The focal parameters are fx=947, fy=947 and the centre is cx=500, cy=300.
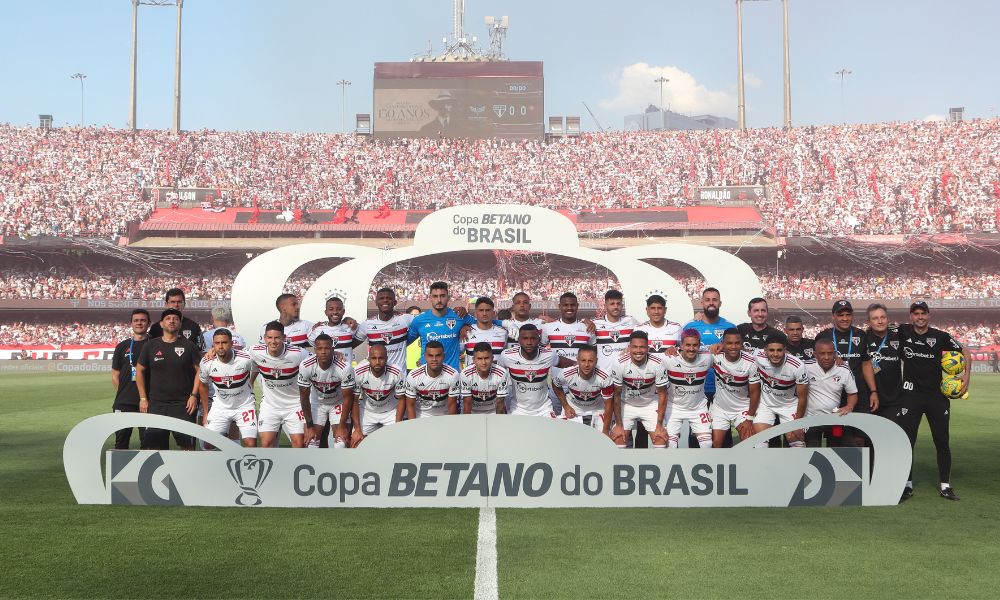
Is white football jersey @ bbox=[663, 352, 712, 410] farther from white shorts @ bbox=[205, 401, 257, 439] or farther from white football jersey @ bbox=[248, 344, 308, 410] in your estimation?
white shorts @ bbox=[205, 401, 257, 439]

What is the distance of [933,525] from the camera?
7.47 meters

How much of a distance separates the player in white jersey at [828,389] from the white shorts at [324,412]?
4597 mm

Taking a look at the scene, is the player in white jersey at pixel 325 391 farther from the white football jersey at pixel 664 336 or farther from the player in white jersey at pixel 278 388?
the white football jersey at pixel 664 336

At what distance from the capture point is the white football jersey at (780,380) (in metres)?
9.02

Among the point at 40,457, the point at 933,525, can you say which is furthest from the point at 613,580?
the point at 40,457

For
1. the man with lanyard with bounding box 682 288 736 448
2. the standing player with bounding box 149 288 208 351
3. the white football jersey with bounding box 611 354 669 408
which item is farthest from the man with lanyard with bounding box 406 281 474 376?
the man with lanyard with bounding box 682 288 736 448

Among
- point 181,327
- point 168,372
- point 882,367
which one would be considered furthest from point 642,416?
point 181,327

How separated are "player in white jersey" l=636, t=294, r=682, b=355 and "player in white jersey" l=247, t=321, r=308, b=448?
3657mm

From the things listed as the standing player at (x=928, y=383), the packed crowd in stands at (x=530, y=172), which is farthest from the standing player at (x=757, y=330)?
the packed crowd in stands at (x=530, y=172)

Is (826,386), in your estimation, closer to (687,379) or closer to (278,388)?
(687,379)

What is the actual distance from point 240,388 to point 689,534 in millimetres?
4709

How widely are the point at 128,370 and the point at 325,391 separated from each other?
2075 millimetres

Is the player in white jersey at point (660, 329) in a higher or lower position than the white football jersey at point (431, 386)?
higher

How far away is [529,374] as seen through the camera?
948 cm
